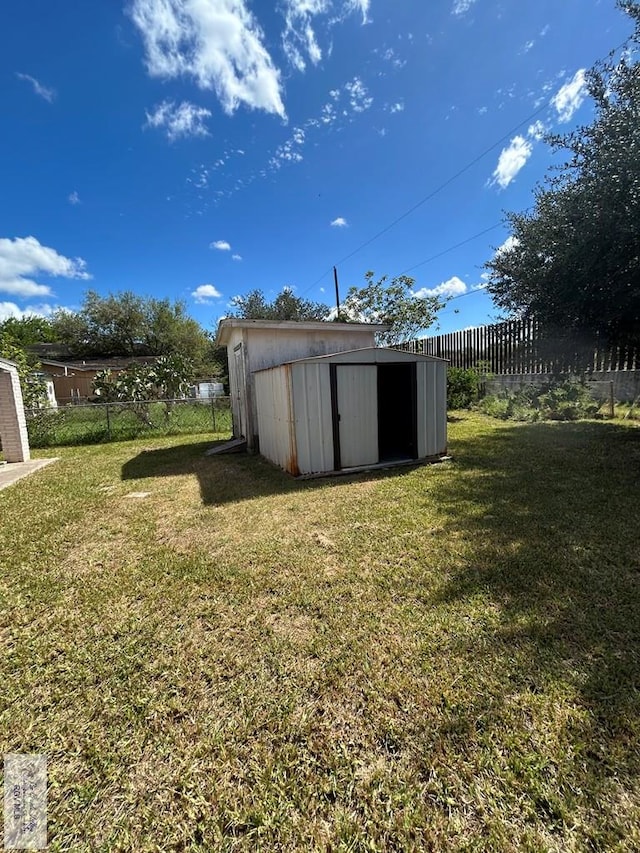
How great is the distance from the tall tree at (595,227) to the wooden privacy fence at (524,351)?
0.60m

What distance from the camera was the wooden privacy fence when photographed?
360 inches

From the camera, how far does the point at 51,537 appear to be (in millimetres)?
3795

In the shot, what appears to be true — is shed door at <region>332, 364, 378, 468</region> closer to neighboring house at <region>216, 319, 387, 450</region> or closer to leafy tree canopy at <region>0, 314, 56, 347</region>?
neighboring house at <region>216, 319, 387, 450</region>

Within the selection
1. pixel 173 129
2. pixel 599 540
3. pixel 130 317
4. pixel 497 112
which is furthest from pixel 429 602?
pixel 130 317

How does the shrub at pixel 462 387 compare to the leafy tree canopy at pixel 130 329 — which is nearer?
the shrub at pixel 462 387

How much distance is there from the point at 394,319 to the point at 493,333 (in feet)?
13.9

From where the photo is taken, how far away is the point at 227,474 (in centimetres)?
620

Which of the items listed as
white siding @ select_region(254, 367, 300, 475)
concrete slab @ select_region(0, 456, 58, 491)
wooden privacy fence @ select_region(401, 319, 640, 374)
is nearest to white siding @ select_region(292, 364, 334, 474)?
white siding @ select_region(254, 367, 300, 475)

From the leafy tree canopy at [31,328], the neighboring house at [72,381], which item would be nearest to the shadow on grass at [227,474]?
the neighboring house at [72,381]

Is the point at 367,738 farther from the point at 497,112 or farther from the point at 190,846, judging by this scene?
the point at 497,112

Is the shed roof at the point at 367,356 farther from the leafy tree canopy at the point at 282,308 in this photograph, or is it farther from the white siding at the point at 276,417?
the leafy tree canopy at the point at 282,308

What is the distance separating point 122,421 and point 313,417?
8.16m

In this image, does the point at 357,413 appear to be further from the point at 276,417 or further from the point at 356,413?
the point at 276,417

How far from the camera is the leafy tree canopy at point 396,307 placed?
15.1 meters
